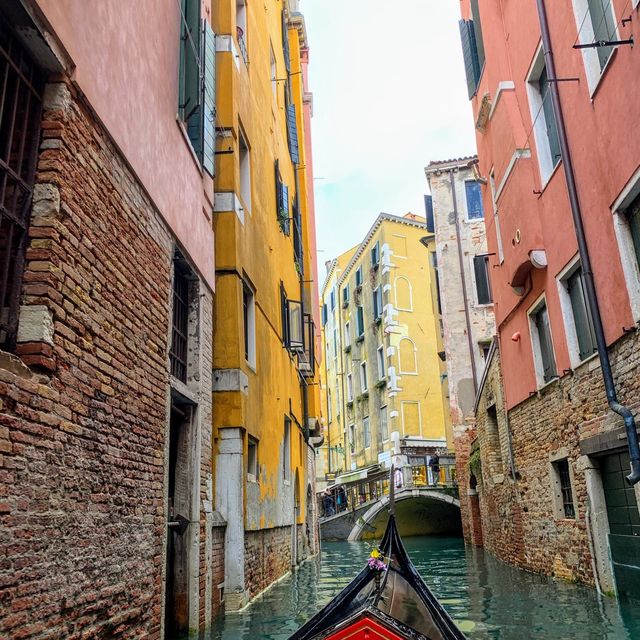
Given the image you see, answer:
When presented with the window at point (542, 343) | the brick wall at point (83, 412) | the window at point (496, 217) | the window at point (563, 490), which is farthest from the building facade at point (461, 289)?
the brick wall at point (83, 412)

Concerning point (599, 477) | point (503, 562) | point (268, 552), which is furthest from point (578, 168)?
point (503, 562)

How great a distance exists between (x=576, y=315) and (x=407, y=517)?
18.8m

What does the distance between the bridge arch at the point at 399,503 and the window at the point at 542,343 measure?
14216 millimetres

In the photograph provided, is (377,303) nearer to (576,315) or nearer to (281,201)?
(281,201)

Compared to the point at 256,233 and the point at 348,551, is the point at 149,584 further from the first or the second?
the point at 348,551

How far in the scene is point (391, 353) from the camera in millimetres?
28562

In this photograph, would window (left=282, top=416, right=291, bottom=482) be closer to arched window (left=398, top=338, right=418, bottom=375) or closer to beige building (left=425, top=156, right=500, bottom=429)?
beige building (left=425, top=156, right=500, bottom=429)

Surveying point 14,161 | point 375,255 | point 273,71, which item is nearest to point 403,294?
point 375,255

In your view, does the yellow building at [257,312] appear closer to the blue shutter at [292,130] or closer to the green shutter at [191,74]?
the blue shutter at [292,130]

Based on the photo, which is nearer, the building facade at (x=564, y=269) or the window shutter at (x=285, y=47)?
the building facade at (x=564, y=269)

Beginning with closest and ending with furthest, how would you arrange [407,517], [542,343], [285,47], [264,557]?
1. [264,557]
2. [542,343]
3. [285,47]
4. [407,517]

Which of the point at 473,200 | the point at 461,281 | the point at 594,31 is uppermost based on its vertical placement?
the point at 473,200

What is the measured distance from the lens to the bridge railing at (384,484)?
23391 mm

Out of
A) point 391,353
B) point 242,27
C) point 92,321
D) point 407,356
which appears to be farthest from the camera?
point 407,356
